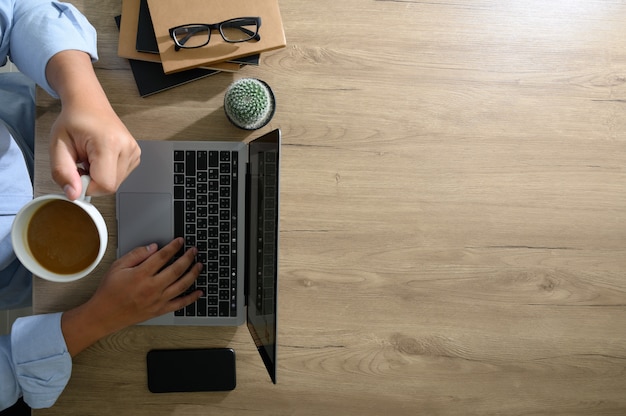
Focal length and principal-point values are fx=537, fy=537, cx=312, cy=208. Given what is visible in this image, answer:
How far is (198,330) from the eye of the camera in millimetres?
1049

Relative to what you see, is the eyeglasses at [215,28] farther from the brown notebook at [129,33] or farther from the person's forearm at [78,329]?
the person's forearm at [78,329]

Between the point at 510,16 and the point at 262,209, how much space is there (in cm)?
63

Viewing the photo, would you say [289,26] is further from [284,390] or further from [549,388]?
[549,388]

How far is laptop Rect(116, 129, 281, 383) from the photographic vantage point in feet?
3.27

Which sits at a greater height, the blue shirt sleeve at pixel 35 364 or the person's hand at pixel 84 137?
the person's hand at pixel 84 137

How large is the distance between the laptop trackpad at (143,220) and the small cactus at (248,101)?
0.66ft

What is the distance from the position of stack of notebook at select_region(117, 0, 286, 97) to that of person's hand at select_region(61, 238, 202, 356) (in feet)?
1.10

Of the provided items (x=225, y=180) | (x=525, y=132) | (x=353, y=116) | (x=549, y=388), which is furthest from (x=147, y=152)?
(x=549, y=388)

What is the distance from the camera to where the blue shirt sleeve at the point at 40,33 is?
889mm

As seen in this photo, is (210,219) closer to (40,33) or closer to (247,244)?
(247,244)

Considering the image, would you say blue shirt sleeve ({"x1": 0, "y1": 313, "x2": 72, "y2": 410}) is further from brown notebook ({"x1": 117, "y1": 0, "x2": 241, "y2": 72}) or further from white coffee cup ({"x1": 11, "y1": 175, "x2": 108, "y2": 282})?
brown notebook ({"x1": 117, "y1": 0, "x2": 241, "y2": 72})

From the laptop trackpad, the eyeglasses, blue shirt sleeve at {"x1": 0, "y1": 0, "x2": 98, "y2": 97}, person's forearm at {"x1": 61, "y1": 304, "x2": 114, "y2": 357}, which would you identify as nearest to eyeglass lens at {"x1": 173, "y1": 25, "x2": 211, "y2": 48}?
the eyeglasses

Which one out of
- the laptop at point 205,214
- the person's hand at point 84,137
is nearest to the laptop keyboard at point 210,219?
the laptop at point 205,214

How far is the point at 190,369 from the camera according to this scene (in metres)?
1.05
